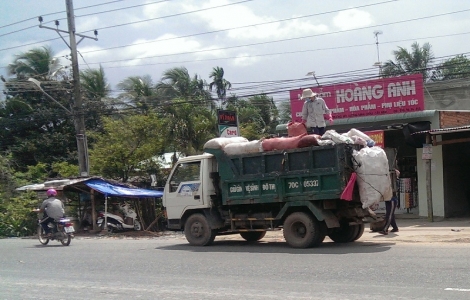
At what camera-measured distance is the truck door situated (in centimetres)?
1398

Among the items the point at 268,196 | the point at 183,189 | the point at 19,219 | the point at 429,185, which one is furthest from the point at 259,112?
the point at 268,196

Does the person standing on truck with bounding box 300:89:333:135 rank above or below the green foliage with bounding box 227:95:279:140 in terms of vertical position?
below

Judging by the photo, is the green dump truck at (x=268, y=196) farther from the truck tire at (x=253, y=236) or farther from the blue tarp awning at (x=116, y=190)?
the blue tarp awning at (x=116, y=190)

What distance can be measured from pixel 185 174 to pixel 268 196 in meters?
2.58

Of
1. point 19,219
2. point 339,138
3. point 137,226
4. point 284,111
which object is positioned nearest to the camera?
point 339,138

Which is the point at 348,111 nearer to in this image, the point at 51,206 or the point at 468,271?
the point at 51,206

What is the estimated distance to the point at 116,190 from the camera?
20.6 metres

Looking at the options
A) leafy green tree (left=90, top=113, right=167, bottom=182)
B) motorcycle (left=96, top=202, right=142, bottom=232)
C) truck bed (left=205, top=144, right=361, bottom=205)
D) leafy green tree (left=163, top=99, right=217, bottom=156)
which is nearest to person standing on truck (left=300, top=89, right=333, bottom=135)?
truck bed (left=205, top=144, right=361, bottom=205)

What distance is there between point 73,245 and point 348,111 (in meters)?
10.6

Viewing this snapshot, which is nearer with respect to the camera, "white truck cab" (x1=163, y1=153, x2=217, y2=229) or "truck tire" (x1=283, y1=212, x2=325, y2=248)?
"truck tire" (x1=283, y1=212, x2=325, y2=248)

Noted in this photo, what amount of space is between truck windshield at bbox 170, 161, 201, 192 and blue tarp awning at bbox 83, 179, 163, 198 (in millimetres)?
6121

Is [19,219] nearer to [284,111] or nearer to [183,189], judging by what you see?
[183,189]

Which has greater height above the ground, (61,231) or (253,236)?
(61,231)

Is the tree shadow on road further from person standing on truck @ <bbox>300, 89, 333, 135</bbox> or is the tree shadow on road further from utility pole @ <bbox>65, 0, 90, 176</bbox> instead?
utility pole @ <bbox>65, 0, 90, 176</bbox>
